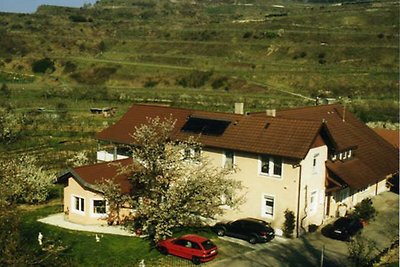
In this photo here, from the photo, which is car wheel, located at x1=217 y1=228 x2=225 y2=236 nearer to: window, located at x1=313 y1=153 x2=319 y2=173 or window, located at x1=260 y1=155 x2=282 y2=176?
window, located at x1=260 y1=155 x2=282 y2=176

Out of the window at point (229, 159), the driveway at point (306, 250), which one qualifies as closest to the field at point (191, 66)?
the window at point (229, 159)

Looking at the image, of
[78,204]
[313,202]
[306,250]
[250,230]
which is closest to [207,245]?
[250,230]

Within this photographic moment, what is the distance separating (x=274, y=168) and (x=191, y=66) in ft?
249

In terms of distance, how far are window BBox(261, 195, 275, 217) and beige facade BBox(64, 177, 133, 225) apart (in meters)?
7.77

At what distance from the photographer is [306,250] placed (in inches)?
1115

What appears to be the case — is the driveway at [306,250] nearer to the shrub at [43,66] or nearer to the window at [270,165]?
the window at [270,165]

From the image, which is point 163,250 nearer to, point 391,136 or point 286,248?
point 286,248

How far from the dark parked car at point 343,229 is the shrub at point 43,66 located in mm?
85274

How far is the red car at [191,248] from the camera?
84.4 feet

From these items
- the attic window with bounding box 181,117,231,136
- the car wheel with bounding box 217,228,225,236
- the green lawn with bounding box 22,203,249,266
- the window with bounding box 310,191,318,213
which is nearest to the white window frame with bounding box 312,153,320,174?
the window with bounding box 310,191,318,213

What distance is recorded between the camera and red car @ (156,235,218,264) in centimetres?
2572

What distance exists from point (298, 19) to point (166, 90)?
4639 centimetres

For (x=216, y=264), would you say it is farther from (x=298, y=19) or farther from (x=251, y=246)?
(x=298, y=19)

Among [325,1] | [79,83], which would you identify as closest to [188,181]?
[79,83]
